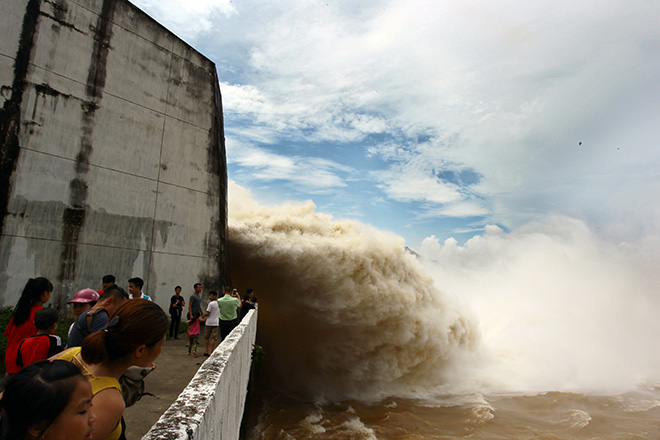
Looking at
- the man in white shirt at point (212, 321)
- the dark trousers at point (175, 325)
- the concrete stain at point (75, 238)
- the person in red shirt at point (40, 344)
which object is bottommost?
the dark trousers at point (175, 325)

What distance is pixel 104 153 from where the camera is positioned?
878cm

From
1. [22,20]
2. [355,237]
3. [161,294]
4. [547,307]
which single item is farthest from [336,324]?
[547,307]

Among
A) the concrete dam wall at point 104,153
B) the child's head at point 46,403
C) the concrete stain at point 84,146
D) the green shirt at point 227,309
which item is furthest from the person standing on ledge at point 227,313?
the child's head at point 46,403

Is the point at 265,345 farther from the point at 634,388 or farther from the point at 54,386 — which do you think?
the point at 634,388

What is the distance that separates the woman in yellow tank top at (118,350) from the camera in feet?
5.44

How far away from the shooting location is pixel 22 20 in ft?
25.4

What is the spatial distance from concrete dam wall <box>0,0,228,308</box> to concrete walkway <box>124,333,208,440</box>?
2.37 meters

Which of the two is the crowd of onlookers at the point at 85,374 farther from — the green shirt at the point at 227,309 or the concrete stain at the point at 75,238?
the concrete stain at the point at 75,238

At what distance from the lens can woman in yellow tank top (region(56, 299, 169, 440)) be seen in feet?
5.44

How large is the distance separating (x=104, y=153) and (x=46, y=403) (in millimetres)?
8894

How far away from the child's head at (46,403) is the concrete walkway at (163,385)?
10.5ft

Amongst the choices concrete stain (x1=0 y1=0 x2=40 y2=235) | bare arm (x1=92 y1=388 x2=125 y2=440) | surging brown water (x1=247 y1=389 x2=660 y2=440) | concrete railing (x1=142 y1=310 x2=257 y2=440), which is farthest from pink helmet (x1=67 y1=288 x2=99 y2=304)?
surging brown water (x1=247 y1=389 x2=660 y2=440)

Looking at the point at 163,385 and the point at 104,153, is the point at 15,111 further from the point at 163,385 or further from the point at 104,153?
the point at 163,385

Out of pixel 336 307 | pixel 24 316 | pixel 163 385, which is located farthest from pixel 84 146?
pixel 336 307
